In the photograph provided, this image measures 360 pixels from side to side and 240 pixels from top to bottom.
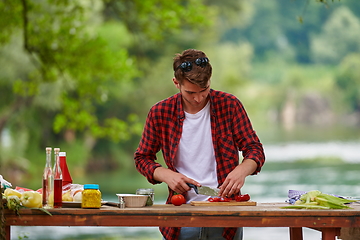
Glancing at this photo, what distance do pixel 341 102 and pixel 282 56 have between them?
4588 mm

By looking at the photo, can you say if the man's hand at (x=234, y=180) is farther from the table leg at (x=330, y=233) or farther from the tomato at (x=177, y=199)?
the table leg at (x=330, y=233)

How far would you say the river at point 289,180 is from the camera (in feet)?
41.6

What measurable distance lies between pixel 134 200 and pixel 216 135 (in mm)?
587

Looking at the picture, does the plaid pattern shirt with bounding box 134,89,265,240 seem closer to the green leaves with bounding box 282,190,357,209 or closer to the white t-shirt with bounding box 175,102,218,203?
the white t-shirt with bounding box 175,102,218,203

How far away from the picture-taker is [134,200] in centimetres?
273

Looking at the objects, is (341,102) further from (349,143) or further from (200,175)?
(200,175)

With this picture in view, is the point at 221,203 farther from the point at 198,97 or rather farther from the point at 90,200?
the point at 90,200

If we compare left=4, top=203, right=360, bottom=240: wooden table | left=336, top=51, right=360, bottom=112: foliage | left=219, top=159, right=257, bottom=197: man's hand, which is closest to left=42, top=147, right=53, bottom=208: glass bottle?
left=4, top=203, right=360, bottom=240: wooden table

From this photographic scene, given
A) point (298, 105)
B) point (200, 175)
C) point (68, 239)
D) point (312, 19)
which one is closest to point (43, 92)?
point (68, 239)

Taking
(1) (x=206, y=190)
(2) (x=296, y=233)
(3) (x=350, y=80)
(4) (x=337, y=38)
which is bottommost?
(2) (x=296, y=233)

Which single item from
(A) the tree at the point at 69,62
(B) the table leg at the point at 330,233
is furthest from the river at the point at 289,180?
(B) the table leg at the point at 330,233

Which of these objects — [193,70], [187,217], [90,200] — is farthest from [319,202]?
[90,200]

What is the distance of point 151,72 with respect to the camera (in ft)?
70.6

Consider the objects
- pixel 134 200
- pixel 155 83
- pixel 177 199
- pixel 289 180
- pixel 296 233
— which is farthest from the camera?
pixel 289 180
